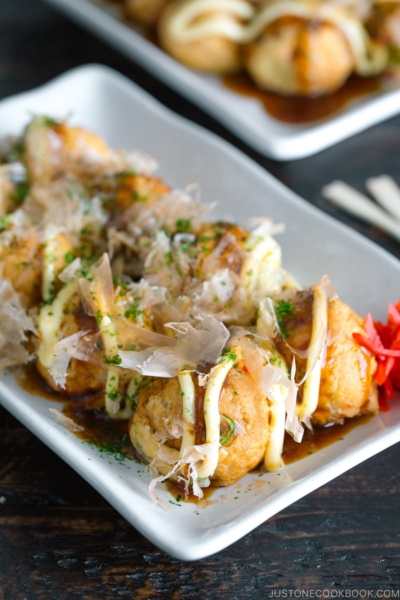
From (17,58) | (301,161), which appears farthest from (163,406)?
(17,58)

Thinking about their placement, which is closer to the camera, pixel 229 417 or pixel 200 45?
Answer: pixel 229 417

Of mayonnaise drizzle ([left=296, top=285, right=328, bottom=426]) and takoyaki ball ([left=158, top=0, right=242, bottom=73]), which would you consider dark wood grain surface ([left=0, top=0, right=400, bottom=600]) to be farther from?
takoyaki ball ([left=158, top=0, right=242, bottom=73])

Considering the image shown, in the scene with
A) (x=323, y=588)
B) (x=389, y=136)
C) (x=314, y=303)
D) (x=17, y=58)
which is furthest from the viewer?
(x=17, y=58)

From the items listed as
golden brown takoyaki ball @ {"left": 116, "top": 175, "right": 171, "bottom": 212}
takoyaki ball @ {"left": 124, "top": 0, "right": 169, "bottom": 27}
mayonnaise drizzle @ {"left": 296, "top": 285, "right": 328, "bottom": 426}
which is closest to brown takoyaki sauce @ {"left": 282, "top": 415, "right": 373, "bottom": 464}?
mayonnaise drizzle @ {"left": 296, "top": 285, "right": 328, "bottom": 426}

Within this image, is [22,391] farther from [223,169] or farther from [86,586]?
[223,169]

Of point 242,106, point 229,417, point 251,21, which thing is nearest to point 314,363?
point 229,417

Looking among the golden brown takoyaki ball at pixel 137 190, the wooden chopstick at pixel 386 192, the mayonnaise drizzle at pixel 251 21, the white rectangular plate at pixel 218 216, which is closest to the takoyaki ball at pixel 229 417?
the white rectangular plate at pixel 218 216

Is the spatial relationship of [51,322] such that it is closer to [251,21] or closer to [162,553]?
[162,553]
